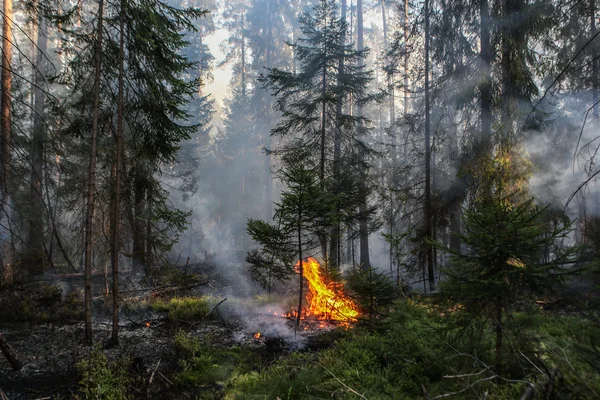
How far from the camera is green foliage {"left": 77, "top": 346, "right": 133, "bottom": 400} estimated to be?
17.8ft

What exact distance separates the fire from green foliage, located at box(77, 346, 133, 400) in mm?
5717

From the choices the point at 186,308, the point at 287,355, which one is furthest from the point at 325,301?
the point at 186,308

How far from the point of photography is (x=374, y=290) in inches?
303

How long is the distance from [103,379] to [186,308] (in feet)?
19.8

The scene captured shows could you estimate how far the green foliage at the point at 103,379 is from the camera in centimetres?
542

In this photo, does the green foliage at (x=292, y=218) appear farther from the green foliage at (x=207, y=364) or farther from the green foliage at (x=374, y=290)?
the green foliage at (x=207, y=364)

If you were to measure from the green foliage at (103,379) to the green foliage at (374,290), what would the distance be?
527cm

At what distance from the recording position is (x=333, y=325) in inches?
389

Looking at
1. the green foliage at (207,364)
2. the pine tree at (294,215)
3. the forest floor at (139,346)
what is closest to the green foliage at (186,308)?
the forest floor at (139,346)

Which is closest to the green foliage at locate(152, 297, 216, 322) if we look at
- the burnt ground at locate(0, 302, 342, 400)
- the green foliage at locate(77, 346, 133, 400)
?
the burnt ground at locate(0, 302, 342, 400)

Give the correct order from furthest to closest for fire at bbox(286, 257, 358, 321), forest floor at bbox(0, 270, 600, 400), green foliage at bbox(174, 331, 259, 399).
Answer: fire at bbox(286, 257, 358, 321) < green foliage at bbox(174, 331, 259, 399) < forest floor at bbox(0, 270, 600, 400)

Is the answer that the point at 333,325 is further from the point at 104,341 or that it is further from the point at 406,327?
the point at 104,341

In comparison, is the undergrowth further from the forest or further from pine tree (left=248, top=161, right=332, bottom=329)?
pine tree (left=248, top=161, right=332, bottom=329)

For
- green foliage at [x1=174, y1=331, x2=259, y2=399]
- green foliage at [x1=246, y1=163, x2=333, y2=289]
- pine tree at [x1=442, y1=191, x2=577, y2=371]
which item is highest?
green foliage at [x1=246, y1=163, x2=333, y2=289]
